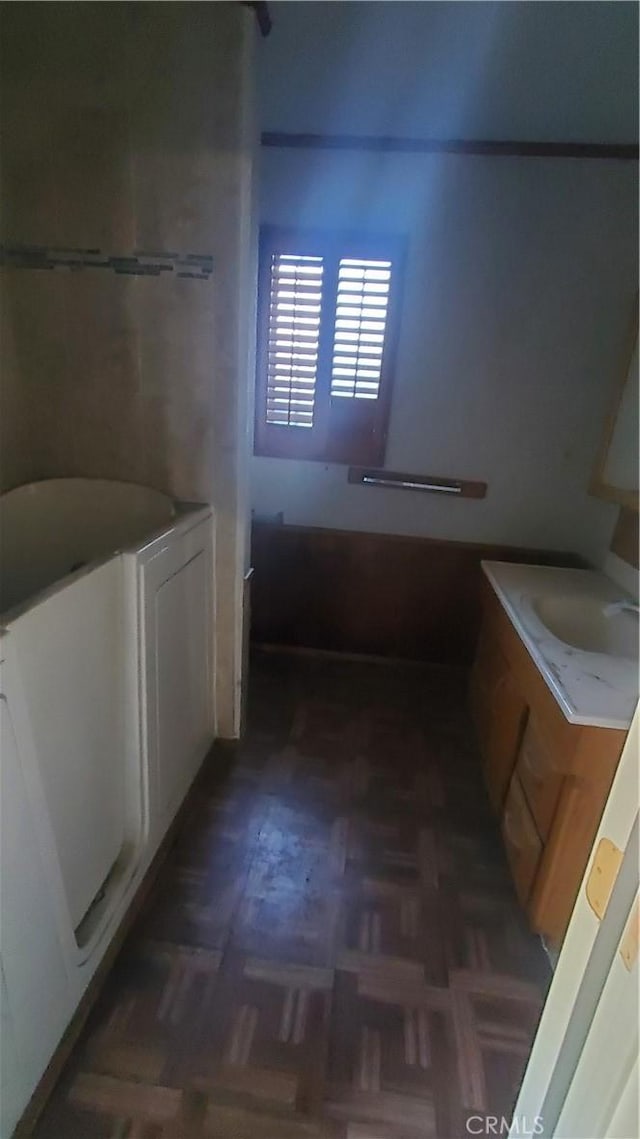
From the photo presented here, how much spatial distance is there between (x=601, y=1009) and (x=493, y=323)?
2.41 m

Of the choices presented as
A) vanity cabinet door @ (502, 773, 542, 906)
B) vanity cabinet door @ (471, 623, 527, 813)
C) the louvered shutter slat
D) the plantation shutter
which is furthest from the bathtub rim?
vanity cabinet door @ (502, 773, 542, 906)

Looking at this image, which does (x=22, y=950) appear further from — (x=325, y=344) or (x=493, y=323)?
(x=493, y=323)

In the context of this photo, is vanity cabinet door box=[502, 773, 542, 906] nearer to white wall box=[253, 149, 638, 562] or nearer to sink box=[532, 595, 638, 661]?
sink box=[532, 595, 638, 661]

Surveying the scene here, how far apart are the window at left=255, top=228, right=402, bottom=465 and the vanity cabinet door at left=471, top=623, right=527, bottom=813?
104 cm

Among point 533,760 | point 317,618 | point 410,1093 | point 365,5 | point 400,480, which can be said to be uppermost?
point 365,5

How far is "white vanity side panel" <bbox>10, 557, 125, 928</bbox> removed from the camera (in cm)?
105

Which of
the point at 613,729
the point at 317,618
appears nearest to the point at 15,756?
the point at 613,729

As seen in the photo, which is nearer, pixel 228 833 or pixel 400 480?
pixel 228 833

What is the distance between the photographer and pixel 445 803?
6.61 ft

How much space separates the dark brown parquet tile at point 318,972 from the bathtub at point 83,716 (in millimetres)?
146

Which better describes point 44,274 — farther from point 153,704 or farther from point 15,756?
point 15,756

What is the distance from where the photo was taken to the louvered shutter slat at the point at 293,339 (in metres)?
2.44

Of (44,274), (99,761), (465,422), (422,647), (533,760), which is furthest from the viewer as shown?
(422,647)

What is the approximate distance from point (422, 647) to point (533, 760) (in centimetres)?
129
